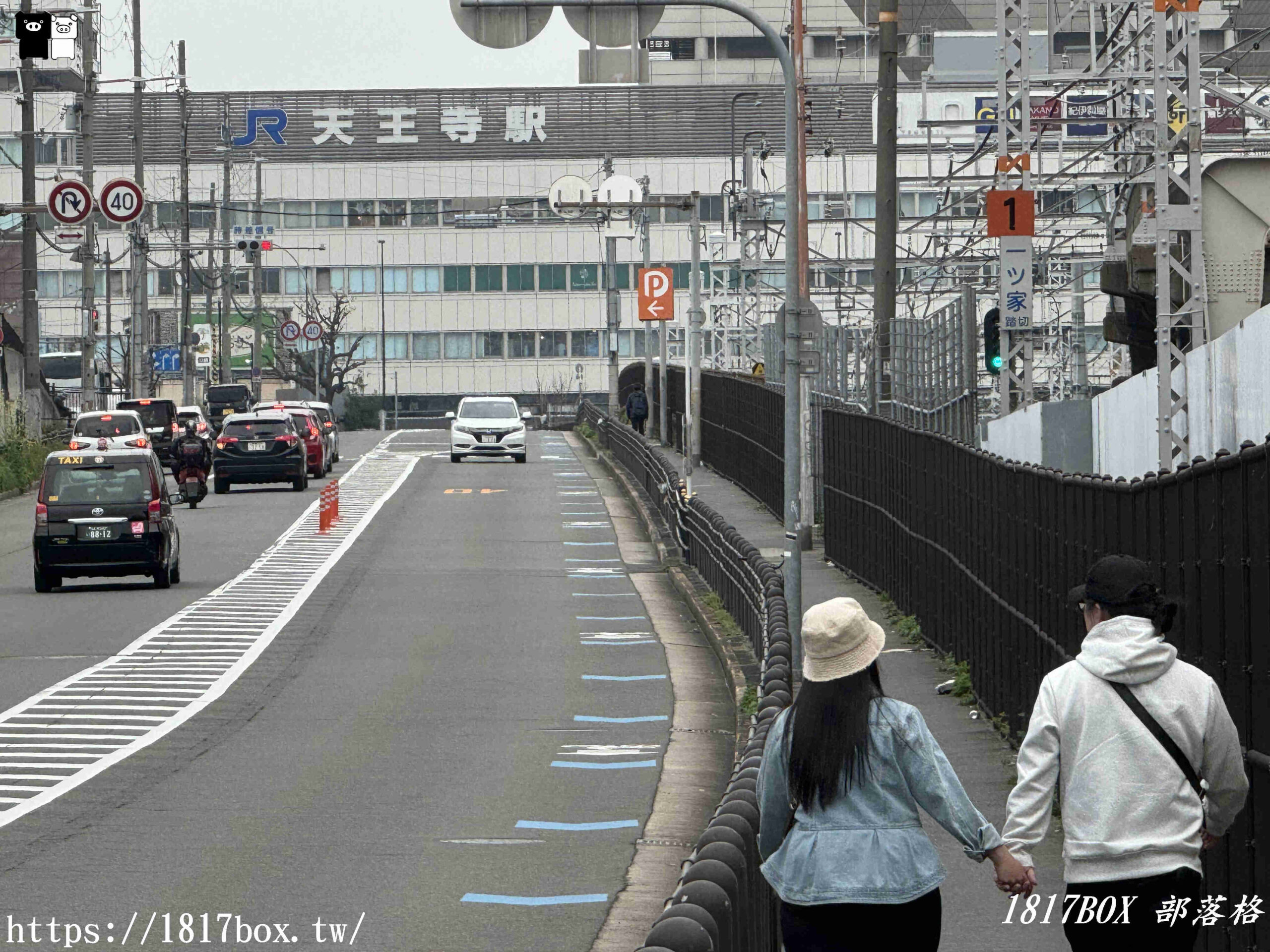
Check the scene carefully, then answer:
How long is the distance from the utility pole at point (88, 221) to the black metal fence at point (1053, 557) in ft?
103

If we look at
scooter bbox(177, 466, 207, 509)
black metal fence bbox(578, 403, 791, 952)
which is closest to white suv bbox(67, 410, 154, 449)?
scooter bbox(177, 466, 207, 509)

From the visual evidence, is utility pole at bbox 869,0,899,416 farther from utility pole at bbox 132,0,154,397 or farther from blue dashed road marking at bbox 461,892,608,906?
utility pole at bbox 132,0,154,397

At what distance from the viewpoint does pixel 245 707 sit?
59.6 feet

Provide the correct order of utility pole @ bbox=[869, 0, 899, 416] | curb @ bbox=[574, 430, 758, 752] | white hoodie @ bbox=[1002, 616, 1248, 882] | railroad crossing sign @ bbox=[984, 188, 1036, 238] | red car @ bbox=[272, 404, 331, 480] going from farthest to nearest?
red car @ bbox=[272, 404, 331, 480]
utility pole @ bbox=[869, 0, 899, 416]
railroad crossing sign @ bbox=[984, 188, 1036, 238]
curb @ bbox=[574, 430, 758, 752]
white hoodie @ bbox=[1002, 616, 1248, 882]

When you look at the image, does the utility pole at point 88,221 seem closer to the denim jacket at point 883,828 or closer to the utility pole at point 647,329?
the utility pole at point 647,329

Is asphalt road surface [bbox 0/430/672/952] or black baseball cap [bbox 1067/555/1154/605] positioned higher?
black baseball cap [bbox 1067/555/1154/605]

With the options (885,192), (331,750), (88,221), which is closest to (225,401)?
(88,221)

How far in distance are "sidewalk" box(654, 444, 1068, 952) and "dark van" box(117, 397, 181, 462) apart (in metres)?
32.7

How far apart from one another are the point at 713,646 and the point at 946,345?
4063 millimetres

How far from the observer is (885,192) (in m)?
29.1

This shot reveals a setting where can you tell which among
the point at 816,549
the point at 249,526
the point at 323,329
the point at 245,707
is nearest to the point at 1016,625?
the point at 245,707

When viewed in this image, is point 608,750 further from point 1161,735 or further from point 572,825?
point 1161,735

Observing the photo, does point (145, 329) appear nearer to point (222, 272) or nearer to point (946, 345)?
point (222, 272)

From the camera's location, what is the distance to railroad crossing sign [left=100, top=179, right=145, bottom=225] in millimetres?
49812
